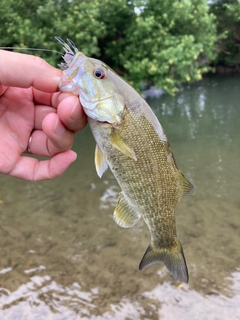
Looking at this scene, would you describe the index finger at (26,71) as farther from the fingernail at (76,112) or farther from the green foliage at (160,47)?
the green foliage at (160,47)

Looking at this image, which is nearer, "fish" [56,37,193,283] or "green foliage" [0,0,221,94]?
"fish" [56,37,193,283]

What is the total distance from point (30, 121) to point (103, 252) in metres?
3.32

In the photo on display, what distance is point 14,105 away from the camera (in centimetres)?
254

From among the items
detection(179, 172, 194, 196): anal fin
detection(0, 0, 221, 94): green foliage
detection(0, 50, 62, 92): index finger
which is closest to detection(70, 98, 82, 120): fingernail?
detection(0, 50, 62, 92): index finger

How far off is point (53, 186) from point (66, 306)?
3.59 meters

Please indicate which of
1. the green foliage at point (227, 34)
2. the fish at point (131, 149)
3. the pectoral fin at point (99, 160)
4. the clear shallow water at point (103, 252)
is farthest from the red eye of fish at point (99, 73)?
the green foliage at point (227, 34)

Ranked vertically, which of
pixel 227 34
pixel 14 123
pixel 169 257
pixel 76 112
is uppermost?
pixel 76 112

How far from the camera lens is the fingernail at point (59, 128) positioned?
84.4 inches

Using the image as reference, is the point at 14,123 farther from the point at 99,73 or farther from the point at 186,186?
the point at 186,186

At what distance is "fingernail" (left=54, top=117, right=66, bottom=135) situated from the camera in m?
2.14

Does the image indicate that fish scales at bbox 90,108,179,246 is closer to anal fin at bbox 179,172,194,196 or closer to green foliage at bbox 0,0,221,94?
anal fin at bbox 179,172,194,196

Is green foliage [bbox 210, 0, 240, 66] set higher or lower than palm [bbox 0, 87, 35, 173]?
lower

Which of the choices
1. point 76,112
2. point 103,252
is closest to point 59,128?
point 76,112

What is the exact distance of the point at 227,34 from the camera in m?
25.4
